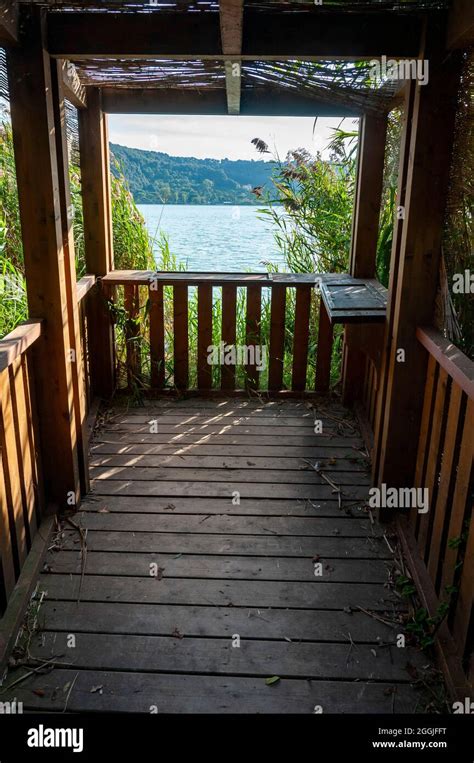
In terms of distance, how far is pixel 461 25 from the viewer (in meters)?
2.04

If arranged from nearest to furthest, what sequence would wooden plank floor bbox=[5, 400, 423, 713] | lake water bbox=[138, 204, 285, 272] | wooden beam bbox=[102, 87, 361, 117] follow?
1. wooden plank floor bbox=[5, 400, 423, 713]
2. wooden beam bbox=[102, 87, 361, 117]
3. lake water bbox=[138, 204, 285, 272]

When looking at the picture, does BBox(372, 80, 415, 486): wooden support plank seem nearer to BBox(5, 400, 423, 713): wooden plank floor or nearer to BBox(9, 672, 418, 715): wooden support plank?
BBox(5, 400, 423, 713): wooden plank floor

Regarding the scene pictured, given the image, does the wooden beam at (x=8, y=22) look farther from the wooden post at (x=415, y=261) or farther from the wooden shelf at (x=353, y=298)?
the wooden shelf at (x=353, y=298)

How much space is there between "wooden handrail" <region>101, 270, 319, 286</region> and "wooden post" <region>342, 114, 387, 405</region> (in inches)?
14.5

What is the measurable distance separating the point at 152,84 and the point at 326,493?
258 cm

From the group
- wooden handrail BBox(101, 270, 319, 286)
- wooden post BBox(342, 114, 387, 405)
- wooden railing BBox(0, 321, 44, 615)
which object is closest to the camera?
wooden railing BBox(0, 321, 44, 615)

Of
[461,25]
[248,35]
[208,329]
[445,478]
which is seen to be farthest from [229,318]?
[461,25]

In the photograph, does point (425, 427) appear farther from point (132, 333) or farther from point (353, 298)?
point (132, 333)

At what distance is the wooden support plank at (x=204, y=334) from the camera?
14.1 ft

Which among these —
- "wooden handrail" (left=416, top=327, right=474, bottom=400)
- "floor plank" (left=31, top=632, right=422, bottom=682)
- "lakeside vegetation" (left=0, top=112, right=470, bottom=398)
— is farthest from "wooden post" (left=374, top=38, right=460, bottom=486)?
"lakeside vegetation" (left=0, top=112, right=470, bottom=398)

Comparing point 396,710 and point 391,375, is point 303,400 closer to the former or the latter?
point 391,375

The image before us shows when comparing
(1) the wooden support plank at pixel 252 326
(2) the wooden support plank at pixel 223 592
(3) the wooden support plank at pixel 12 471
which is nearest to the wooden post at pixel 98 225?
(1) the wooden support plank at pixel 252 326

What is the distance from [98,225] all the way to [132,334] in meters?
0.82

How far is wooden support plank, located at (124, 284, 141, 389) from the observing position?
4266 mm
